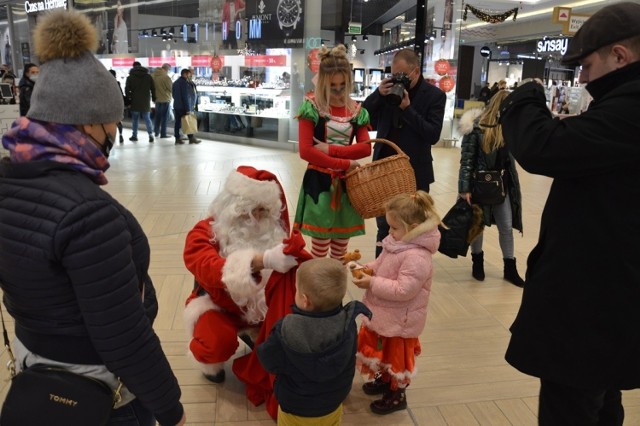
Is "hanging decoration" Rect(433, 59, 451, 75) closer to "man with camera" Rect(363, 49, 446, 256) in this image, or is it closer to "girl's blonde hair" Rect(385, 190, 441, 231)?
"man with camera" Rect(363, 49, 446, 256)

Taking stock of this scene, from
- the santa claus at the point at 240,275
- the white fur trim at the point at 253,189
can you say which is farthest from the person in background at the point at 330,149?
the white fur trim at the point at 253,189

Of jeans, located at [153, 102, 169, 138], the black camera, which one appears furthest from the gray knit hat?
jeans, located at [153, 102, 169, 138]

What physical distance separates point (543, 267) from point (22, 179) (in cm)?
132

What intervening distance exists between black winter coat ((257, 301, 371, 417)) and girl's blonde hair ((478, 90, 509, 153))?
211cm

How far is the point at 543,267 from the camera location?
1413 mm

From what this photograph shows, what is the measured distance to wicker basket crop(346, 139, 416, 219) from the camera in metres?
2.59

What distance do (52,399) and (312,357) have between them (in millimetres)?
732

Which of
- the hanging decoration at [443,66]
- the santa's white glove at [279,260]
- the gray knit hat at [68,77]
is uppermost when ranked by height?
the hanging decoration at [443,66]

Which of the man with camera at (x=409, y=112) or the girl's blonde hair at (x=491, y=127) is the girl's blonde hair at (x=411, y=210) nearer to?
the man with camera at (x=409, y=112)

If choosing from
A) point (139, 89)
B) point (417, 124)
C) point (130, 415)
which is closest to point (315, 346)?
point (130, 415)

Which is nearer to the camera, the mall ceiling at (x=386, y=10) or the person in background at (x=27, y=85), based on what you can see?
the person in background at (x=27, y=85)

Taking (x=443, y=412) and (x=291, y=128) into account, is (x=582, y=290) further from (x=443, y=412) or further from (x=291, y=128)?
(x=291, y=128)

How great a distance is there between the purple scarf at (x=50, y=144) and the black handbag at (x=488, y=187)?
9.31ft

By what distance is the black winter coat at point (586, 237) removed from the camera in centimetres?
124
